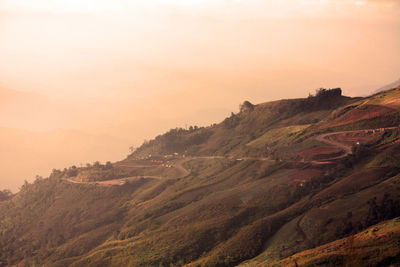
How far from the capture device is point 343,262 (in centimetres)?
5019

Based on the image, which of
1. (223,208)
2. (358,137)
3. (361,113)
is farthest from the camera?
(361,113)

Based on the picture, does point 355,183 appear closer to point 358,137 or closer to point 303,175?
point 303,175

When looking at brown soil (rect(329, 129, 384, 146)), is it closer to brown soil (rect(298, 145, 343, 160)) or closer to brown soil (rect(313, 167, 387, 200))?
brown soil (rect(298, 145, 343, 160))

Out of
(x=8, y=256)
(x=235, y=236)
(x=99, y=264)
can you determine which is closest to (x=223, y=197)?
(x=235, y=236)

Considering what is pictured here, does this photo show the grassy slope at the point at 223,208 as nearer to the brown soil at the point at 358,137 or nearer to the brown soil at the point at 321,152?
the brown soil at the point at 358,137

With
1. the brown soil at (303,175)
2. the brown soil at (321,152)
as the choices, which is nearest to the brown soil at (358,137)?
the brown soil at (321,152)

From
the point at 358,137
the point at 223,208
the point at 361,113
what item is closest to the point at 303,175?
the point at 223,208

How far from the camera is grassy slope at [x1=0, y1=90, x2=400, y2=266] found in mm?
82812

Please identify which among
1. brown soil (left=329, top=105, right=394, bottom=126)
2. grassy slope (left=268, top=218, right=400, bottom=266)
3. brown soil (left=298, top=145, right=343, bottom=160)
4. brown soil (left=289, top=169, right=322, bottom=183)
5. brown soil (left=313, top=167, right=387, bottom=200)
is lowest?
grassy slope (left=268, top=218, right=400, bottom=266)

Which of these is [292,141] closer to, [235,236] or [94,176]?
[235,236]

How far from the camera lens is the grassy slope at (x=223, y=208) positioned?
82.8 m

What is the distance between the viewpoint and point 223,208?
4242 inches

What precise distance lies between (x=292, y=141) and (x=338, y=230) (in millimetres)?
72190

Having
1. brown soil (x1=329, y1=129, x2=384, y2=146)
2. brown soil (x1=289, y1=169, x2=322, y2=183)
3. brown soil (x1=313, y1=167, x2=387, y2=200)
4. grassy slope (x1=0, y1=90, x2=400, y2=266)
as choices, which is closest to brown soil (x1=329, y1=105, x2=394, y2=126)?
grassy slope (x1=0, y1=90, x2=400, y2=266)
